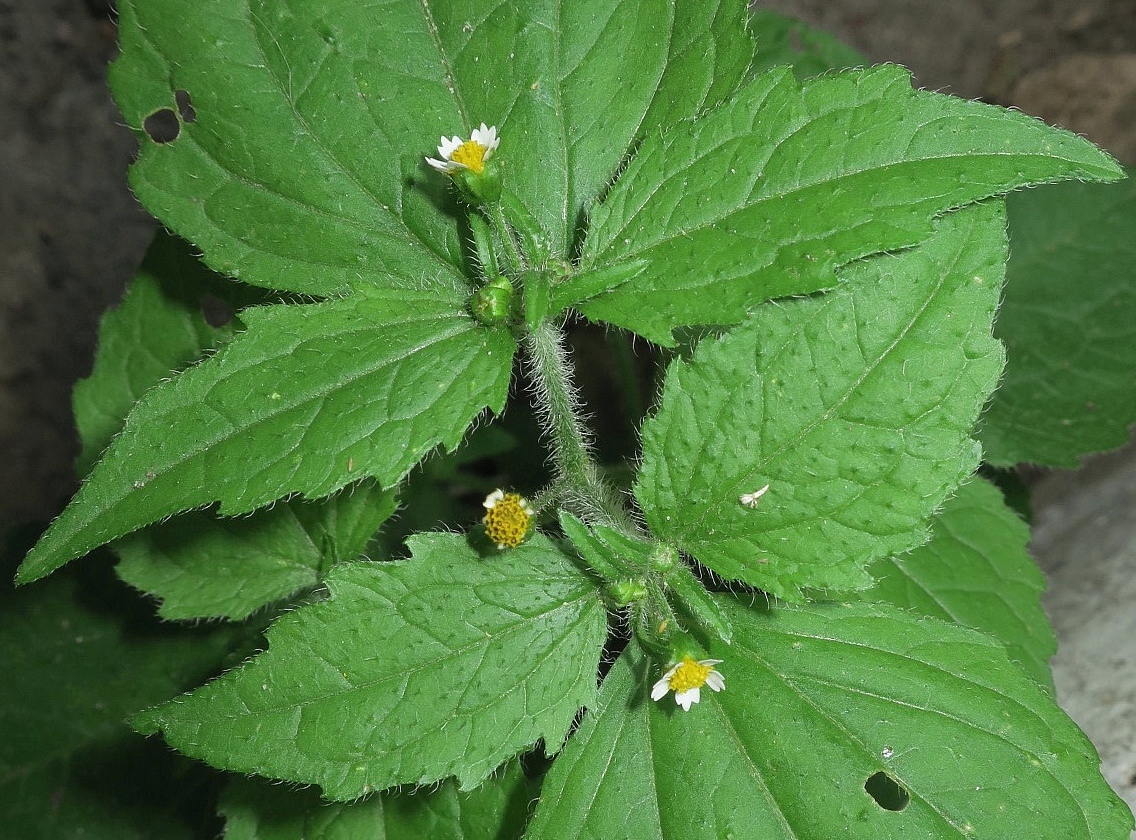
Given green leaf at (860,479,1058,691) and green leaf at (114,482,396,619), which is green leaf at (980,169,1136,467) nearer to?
green leaf at (860,479,1058,691)

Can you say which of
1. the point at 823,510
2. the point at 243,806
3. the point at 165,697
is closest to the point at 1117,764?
the point at 823,510

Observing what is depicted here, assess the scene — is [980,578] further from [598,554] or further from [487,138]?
[487,138]

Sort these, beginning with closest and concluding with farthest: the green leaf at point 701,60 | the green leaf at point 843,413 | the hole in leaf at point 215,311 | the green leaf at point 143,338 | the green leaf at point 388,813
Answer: the green leaf at point 843,413
the green leaf at point 701,60
the green leaf at point 388,813
the green leaf at point 143,338
the hole in leaf at point 215,311

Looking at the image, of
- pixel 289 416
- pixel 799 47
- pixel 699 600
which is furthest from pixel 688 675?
pixel 799 47

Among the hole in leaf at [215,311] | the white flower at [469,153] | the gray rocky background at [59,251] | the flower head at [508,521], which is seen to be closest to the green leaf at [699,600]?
the flower head at [508,521]

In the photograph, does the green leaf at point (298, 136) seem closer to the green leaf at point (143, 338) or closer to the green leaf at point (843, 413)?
the green leaf at point (143, 338)

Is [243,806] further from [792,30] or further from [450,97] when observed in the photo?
[792,30]
